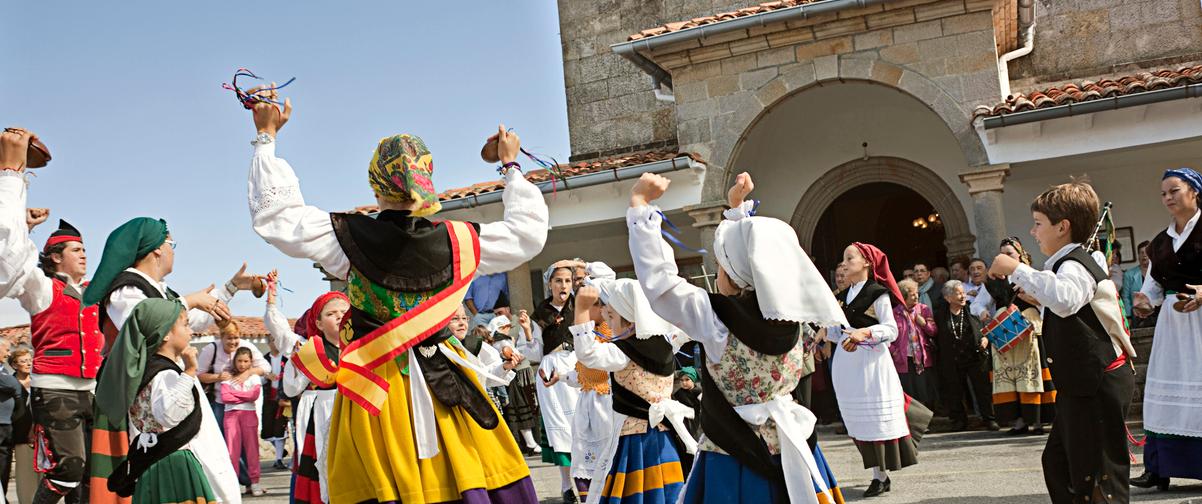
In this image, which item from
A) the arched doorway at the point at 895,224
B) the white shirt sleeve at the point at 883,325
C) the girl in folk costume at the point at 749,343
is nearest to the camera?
the girl in folk costume at the point at 749,343

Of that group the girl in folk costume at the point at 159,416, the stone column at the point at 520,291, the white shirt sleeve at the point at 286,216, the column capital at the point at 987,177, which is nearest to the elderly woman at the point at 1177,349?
the white shirt sleeve at the point at 286,216

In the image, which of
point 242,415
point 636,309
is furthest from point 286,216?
point 242,415

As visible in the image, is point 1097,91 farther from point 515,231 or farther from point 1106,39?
point 515,231

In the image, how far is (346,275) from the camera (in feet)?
12.3

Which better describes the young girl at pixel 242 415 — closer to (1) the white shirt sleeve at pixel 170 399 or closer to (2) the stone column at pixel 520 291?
(2) the stone column at pixel 520 291

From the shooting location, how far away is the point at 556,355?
24.8 feet

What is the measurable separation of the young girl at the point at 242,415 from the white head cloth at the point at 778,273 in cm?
754

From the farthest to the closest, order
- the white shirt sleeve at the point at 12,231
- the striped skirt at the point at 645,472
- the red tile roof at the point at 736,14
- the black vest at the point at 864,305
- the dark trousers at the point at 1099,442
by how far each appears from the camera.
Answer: the red tile roof at the point at 736,14 < the black vest at the point at 864,305 < the striped skirt at the point at 645,472 < the dark trousers at the point at 1099,442 < the white shirt sleeve at the point at 12,231

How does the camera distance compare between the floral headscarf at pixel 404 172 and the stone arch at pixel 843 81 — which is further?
the stone arch at pixel 843 81

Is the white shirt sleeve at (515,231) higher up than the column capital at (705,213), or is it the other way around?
the column capital at (705,213)

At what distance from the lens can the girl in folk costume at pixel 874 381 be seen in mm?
6973

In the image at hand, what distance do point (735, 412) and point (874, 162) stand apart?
11037 millimetres

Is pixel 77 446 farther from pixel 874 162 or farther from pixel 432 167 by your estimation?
pixel 874 162

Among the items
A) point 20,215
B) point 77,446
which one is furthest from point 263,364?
point 20,215
